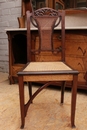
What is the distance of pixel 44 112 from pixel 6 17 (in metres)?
1.83

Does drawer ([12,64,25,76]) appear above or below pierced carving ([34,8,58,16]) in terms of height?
below

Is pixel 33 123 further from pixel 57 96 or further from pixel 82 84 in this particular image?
pixel 82 84

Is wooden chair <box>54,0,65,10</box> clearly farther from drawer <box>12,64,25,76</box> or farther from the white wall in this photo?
drawer <box>12,64,25,76</box>

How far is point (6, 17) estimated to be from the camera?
8.31ft

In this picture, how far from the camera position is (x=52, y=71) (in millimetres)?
1068

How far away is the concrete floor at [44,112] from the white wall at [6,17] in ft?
3.35

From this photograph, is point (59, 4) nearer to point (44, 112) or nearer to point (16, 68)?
point (16, 68)

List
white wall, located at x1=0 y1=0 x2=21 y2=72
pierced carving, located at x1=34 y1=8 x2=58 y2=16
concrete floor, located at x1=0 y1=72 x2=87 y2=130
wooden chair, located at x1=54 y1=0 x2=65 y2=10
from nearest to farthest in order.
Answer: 1. concrete floor, located at x1=0 y1=72 x2=87 y2=130
2. pierced carving, located at x1=34 y1=8 x2=58 y2=16
3. wooden chair, located at x1=54 y1=0 x2=65 y2=10
4. white wall, located at x1=0 y1=0 x2=21 y2=72

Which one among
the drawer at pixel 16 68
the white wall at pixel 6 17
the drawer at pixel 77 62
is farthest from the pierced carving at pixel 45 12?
the white wall at pixel 6 17

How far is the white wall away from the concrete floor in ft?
3.35

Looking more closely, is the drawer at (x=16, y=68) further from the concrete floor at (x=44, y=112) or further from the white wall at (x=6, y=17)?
the white wall at (x=6, y=17)

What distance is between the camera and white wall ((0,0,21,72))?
243 centimetres

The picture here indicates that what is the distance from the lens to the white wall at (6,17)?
2.43 m

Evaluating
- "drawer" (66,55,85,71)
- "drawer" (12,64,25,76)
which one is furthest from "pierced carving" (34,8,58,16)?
"drawer" (12,64,25,76)
